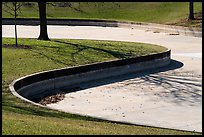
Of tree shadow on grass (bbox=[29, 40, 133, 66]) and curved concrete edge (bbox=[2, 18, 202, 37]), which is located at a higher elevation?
tree shadow on grass (bbox=[29, 40, 133, 66])

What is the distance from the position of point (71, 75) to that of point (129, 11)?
30931 millimetres

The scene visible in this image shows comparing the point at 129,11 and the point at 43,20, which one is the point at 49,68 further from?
the point at 129,11

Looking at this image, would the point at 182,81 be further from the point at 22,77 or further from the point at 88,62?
the point at 22,77

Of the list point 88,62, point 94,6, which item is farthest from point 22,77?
point 94,6

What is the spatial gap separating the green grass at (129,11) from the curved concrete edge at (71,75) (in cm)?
2103

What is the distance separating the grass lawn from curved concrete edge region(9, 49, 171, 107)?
0.51 m

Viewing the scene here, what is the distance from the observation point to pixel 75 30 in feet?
139

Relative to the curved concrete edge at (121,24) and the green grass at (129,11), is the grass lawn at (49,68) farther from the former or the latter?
the green grass at (129,11)

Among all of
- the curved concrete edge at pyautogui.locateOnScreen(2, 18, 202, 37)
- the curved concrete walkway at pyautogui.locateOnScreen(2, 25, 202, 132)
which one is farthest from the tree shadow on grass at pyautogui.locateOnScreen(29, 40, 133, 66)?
the curved concrete edge at pyautogui.locateOnScreen(2, 18, 202, 37)

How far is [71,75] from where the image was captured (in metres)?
19.7

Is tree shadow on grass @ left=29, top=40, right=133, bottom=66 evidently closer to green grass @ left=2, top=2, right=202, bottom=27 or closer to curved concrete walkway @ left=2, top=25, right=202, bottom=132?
curved concrete walkway @ left=2, top=25, right=202, bottom=132

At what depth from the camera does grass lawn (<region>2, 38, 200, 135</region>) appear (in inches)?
377

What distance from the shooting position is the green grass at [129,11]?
46.2 meters

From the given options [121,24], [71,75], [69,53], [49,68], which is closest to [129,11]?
[121,24]
